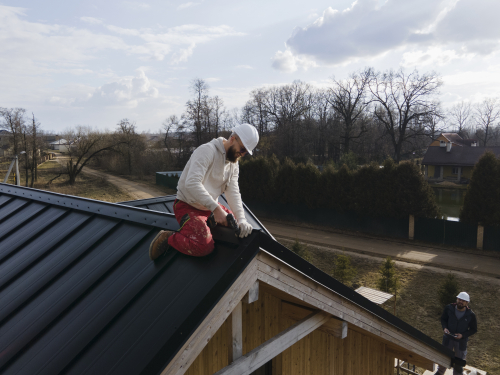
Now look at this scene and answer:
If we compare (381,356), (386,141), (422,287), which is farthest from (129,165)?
(381,356)

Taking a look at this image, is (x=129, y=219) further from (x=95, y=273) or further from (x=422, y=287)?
(x=422, y=287)

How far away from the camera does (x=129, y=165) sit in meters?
44.4

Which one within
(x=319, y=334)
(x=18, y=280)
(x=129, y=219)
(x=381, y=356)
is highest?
(x=129, y=219)

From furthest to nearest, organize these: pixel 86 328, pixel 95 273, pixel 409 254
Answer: pixel 409 254
pixel 95 273
pixel 86 328

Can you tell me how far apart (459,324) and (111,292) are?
23.1ft

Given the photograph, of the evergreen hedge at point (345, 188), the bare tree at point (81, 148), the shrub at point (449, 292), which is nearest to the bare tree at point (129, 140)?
the bare tree at point (81, 148)

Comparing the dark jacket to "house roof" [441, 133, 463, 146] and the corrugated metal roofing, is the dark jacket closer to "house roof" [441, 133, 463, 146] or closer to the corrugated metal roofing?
the corrugated metal roofing

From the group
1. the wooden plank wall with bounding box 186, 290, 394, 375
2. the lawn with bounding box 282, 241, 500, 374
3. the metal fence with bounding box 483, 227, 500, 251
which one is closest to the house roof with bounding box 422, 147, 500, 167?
the metal fence with bounding box 483, 227, 500, 251

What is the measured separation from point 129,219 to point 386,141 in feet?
166

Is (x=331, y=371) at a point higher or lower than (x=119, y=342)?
lower

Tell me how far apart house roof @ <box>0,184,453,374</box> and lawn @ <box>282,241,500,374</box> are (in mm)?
7210

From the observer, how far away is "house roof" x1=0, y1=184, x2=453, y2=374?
7.07ft

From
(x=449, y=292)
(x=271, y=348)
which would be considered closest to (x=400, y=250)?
(x=449, y=292)

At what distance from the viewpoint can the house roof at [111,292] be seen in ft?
7.07
